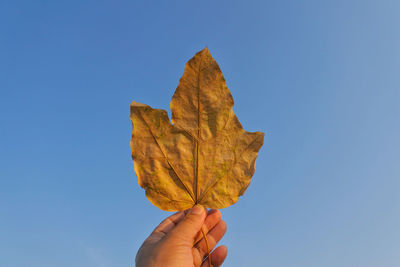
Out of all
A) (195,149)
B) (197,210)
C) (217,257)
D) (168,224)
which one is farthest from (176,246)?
(217,257)

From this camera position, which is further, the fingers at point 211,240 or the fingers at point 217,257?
the fingers at point 217,257

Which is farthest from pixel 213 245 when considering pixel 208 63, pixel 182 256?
pixel 208 63

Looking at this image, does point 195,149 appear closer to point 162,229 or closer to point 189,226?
point 189,226

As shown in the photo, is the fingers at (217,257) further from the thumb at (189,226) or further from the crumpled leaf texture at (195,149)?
the crumpled leaf texture at (195,149)

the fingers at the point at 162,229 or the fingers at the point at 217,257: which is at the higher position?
the fingers at the point at 162,229

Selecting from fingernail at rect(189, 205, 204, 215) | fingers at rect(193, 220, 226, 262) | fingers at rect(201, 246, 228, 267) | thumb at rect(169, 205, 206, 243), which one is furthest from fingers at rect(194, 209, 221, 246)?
fingernail at rect(189, 205, 204, 215)

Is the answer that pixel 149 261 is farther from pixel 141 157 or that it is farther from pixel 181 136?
pixel 181 136

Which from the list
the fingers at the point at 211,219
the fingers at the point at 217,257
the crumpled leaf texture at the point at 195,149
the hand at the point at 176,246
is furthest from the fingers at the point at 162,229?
the crumpled leaf texture at the point at 195,149
